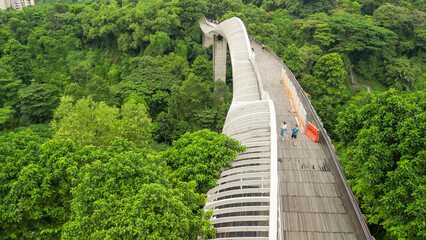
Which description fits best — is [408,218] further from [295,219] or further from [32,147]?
[32,147]

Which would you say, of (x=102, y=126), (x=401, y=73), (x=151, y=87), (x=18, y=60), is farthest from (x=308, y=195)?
(x=18, y=60)

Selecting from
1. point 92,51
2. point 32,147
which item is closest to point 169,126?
point 32,147

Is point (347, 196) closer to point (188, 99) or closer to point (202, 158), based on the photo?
point (202, 158)

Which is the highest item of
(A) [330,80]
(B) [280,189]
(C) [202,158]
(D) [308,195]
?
(C) [202,158]

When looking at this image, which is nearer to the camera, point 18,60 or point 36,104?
point 36,104

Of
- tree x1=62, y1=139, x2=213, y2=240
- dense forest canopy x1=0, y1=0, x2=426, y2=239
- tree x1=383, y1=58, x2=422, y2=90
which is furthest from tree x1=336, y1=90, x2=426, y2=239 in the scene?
tree x1=383, y1=58, x2=422, y2=90

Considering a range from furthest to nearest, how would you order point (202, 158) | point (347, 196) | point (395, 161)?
point (347, 196)
point (202, 158)
point (395, 161)

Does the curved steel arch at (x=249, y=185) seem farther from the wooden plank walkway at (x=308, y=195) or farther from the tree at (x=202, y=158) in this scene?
the wooden plank walkway at (x=308, y=195)
